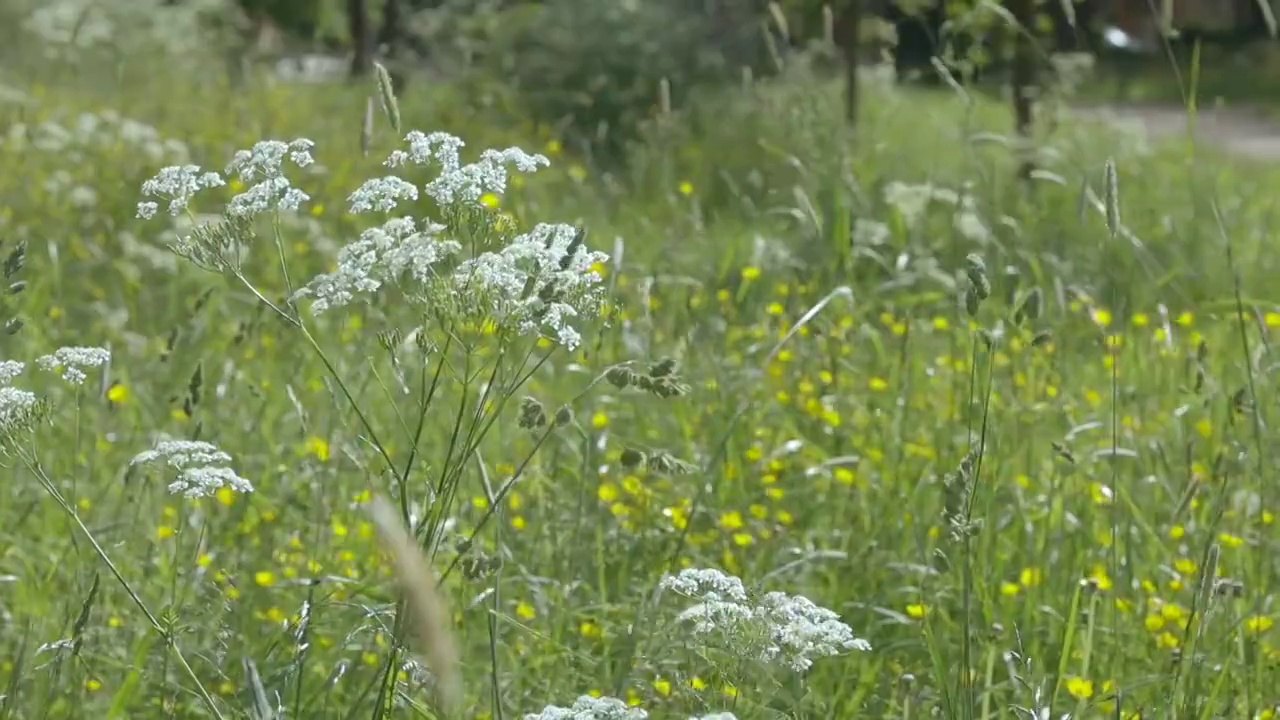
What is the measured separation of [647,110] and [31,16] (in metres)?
5.79

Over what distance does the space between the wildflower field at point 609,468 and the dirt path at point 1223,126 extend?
6763 mm

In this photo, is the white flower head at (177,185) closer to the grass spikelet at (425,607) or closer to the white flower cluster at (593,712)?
the white flower cluster at (593,712)

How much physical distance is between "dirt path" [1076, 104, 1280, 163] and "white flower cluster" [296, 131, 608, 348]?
9965 millimetres

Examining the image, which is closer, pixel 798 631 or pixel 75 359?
pixel 798 631

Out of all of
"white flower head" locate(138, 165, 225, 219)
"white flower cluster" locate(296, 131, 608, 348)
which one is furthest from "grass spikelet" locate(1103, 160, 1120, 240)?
"white flower head" locate(138, 165, 225, 219)

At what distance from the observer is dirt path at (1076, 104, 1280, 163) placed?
478 inches

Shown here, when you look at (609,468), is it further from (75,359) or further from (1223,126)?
(1223,126)

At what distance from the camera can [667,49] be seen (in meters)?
8.84

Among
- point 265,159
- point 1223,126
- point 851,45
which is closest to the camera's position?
point 265,159

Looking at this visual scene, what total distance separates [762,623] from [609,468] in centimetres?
174

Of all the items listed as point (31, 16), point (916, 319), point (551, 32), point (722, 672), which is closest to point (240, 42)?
point (31, 16)

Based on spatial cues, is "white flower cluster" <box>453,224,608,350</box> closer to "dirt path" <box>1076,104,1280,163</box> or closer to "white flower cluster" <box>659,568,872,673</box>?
"white flower cluster" <box>659,568,872,673</box>

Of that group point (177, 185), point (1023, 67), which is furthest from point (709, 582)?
point (1023, 67)

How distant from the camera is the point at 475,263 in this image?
177 centimetres
